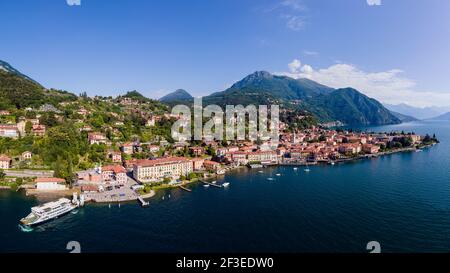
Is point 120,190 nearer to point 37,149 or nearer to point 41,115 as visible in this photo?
point 37,149

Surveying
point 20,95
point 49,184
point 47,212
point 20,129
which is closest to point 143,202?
point 47,212

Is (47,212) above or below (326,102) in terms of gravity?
below

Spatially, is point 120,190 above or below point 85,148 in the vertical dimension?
below

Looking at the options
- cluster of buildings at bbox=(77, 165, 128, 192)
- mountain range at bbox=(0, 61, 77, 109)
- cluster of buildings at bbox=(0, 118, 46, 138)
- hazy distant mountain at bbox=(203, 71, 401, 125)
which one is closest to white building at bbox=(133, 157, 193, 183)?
cluster of buildings at bbox=(77, 165, 128, 192)

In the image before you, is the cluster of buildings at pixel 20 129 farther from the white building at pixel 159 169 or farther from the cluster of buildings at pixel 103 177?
the white building at pixel 159 169

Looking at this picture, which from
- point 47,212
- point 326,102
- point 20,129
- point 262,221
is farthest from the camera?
point 326,102

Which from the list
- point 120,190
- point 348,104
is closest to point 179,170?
point 120,190

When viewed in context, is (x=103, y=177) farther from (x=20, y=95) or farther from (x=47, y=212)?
(x=20, y=95)
